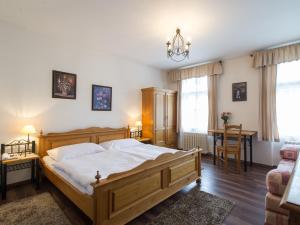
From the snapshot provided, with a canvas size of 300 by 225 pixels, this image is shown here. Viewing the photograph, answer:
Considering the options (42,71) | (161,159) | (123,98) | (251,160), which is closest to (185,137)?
(251,160)

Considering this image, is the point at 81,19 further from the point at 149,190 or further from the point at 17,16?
the point at 149,190

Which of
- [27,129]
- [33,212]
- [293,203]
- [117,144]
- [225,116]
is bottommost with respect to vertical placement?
[33,212]

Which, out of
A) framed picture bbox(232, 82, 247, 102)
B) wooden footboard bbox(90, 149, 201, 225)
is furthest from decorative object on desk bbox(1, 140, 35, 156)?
framed picture bbox(232, 82, 247, 102)

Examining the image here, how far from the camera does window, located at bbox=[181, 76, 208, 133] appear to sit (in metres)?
4.96

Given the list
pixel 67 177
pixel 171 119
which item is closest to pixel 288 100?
pixel 171 119

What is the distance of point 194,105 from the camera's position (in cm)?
515

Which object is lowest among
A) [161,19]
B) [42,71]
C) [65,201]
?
[65,201]

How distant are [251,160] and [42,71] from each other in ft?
16.1

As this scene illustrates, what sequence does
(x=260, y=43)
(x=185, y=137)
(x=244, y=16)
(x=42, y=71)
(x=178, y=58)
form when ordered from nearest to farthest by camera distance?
(x=244, y=16) → (x=42, y=71) → (x=260, y=43) → (x=178, y=58) → (x=185, y=137)

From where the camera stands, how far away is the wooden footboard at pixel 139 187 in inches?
66.8

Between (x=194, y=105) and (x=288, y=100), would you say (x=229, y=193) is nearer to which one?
(x=288, y=100)

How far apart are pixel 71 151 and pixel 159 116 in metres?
2.65

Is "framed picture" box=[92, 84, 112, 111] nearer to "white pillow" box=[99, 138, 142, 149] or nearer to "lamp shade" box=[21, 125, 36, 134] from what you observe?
"white pillow" box=[99, 138, 142, 149]

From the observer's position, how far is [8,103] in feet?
9.34
